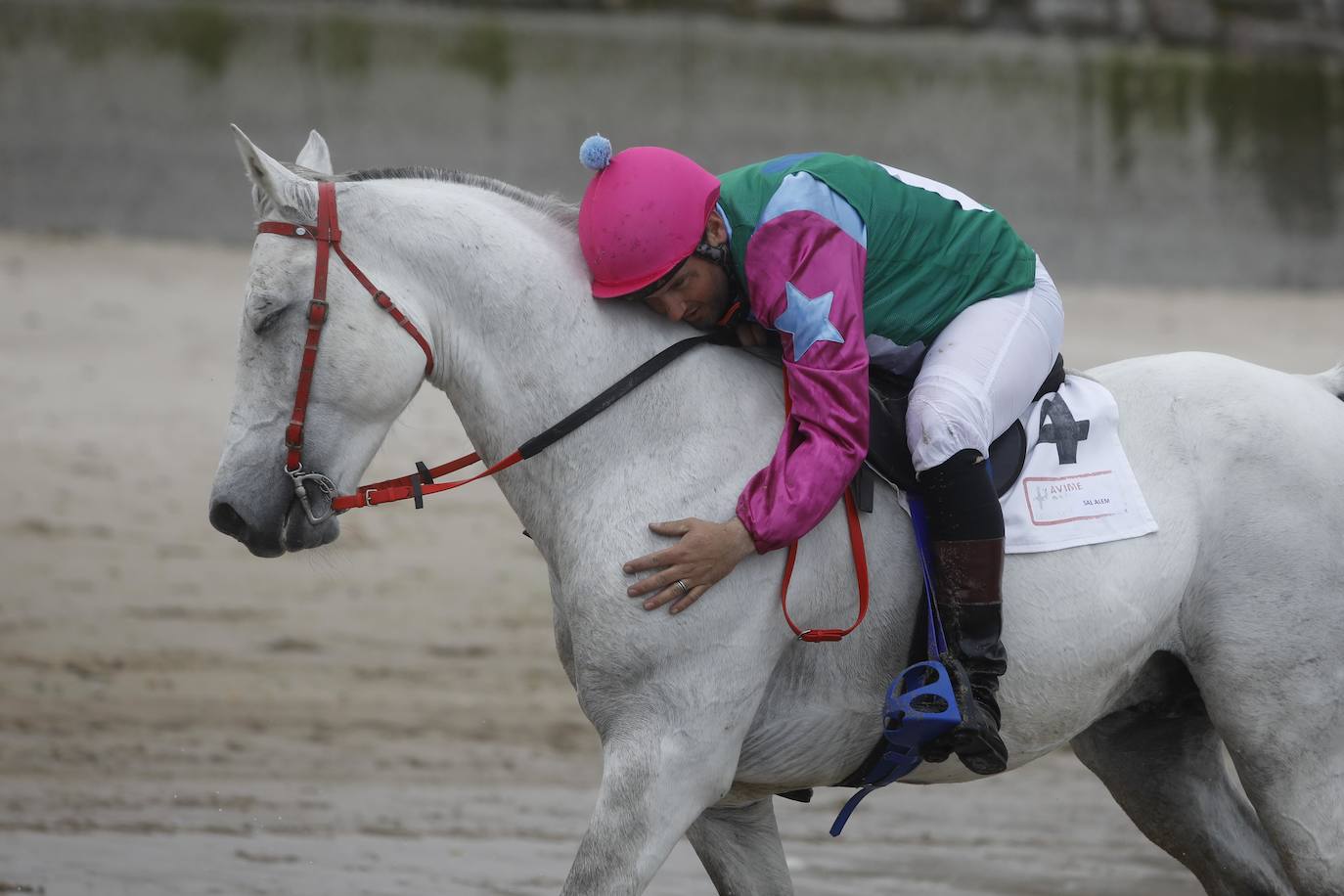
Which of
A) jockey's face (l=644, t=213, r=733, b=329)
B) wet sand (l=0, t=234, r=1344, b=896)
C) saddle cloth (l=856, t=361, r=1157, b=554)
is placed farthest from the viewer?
wet sand (l=0, t=234, r=1344, b=896)

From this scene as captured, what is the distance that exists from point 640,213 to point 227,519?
0.98 meters

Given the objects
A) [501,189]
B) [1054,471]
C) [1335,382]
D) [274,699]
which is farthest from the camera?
[274,699]

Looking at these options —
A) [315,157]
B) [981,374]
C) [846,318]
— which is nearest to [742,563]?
[846,318]

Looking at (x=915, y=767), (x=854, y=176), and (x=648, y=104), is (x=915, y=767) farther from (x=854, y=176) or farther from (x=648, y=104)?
(x=648, y=104)

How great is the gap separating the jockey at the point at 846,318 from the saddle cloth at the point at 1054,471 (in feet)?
0.22

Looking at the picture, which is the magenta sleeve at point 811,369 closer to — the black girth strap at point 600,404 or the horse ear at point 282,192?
the black girth strap at point 600,404

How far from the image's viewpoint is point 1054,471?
3504 millimetres

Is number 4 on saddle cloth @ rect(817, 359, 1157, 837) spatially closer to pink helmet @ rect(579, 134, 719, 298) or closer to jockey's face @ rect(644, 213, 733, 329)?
jockey's face @ rect(644, 213, 733, 329)

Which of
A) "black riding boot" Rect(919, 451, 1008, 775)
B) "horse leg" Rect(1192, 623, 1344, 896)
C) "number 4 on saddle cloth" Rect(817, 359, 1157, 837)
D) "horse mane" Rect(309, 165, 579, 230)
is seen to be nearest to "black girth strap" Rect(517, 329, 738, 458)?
"horse mane" Rect(309, 165, 579, 230)

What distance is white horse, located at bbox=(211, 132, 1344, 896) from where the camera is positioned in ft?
10.1

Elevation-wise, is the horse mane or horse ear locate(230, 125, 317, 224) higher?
horse ear locate(230, 125, 317, 224)

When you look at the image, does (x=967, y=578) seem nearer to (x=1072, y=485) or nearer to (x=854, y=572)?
(x=854, y=572)

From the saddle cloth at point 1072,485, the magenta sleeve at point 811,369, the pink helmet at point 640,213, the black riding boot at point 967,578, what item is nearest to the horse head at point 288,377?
the pink helmet at point 640,213

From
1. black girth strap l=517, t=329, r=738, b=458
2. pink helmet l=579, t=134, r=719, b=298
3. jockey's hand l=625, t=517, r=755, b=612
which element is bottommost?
jockey's hand l=625, t=517, r=755, b=612
